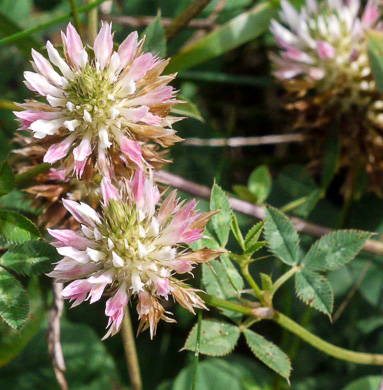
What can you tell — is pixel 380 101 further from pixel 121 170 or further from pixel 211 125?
pixel 121 170

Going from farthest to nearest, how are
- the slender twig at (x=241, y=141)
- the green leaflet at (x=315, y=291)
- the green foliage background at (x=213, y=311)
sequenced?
1. the slender twig at (x=241, y=141)
2. the green foliage background at (x=213, y=311)
3. the green leaflet at (x=315, y=291)

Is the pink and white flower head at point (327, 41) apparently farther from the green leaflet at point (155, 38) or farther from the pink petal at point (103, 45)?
the pink petal at point (103, 45)

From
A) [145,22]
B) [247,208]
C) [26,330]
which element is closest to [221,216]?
[247,208]

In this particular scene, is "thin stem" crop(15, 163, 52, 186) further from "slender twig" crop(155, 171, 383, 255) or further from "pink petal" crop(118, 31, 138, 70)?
"slender twig" crop(155, 171, 383, 255)

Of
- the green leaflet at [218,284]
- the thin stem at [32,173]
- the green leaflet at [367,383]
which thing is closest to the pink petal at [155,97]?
the thin stem at [32,173]

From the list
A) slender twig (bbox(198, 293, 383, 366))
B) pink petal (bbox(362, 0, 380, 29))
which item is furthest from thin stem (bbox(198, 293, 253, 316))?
pink petal (bbox(362, 0, 380, 29))

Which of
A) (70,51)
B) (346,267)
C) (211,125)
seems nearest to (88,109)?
(70,51)
